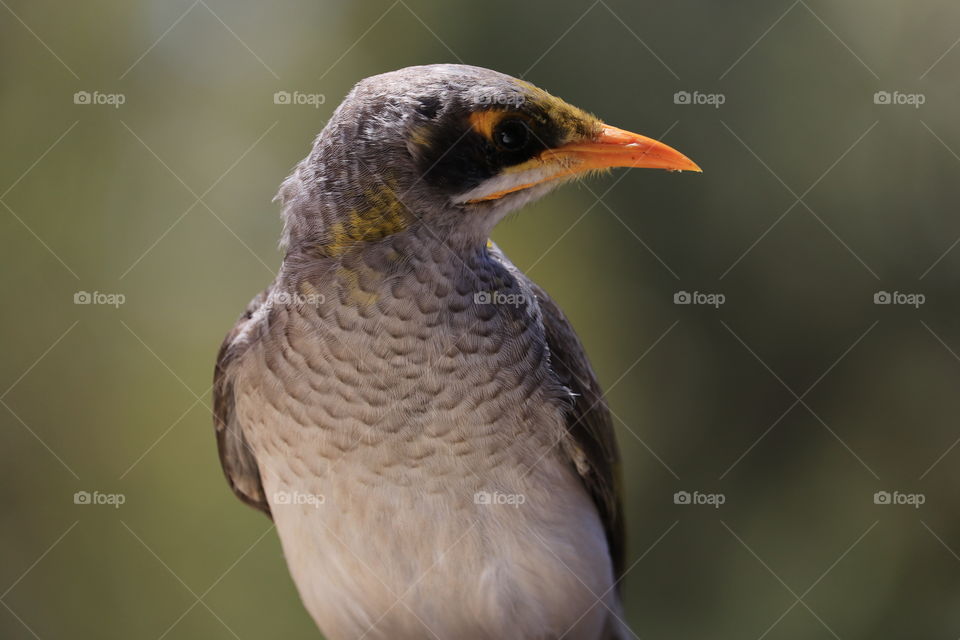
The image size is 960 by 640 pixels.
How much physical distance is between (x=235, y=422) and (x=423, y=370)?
1.85ft

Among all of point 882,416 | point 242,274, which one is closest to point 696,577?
point 882,416

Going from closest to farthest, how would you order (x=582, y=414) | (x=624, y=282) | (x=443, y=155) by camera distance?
(x=443, y=155) → (x=582, y=414) → (x=624, y=282)

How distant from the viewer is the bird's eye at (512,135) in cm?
142

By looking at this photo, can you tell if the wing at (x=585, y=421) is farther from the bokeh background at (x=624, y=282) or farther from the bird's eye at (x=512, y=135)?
the bokeh background at (x=624, y=282)

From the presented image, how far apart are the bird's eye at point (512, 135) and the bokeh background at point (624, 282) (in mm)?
1921

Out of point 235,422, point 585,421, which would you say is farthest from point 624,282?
point 235,422

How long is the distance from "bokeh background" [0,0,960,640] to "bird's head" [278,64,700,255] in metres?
1.80

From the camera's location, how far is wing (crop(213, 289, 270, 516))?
169 cm

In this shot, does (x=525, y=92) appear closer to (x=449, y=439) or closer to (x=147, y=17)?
(x=449, y=439)

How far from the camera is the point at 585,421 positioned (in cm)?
176

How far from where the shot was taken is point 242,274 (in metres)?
3.44

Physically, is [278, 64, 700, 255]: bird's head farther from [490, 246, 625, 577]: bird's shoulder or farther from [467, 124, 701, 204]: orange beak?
[490, 246, 625, 577]: bird's shoulder

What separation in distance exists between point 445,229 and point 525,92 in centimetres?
25

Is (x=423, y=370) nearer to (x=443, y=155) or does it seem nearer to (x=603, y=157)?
(x=443, y=155)
